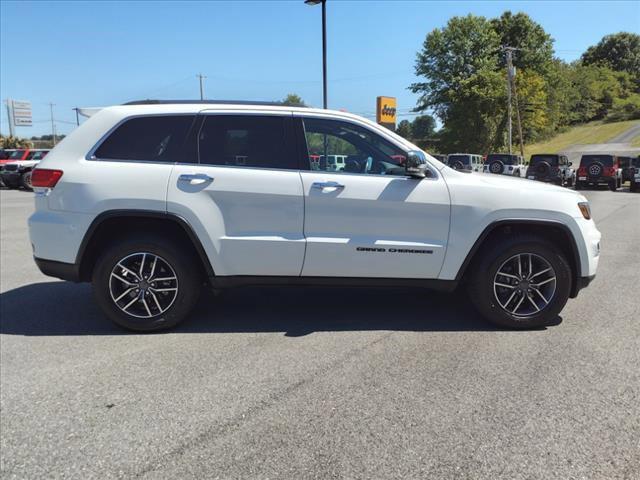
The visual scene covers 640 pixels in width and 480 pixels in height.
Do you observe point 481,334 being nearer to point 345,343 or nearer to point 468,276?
point 468,276

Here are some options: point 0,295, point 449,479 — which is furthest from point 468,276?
point 0,295

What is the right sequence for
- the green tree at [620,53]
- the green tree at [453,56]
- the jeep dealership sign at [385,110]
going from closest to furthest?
the jeep dealership sign at [385,110], the green tree at [453,56], the green tree at [620,53]

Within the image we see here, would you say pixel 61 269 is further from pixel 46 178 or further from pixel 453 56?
pixel 453 56

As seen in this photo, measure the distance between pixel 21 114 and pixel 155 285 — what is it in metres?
89.7

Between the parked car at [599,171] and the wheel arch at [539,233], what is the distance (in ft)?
74.3

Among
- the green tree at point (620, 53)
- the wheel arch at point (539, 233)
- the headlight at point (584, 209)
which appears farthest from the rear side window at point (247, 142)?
the green tree at point (620, 53)

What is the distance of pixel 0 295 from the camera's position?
5578mm

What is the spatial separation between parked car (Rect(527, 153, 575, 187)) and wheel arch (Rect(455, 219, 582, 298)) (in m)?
19.1

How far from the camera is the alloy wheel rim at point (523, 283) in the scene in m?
4.36

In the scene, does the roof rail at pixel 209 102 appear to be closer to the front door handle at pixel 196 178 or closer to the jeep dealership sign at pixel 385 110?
the front door handle at pixel 196 178

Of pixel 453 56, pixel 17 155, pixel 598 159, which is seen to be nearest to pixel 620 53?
pixel 453 56

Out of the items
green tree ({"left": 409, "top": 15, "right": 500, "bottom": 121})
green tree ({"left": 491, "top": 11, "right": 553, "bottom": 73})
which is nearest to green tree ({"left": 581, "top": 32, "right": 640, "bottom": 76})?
green tree ({"left": 491, "top": 11, "right": 553, "bottom": 73})

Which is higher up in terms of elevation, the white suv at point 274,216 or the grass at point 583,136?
the grass at point 583,136

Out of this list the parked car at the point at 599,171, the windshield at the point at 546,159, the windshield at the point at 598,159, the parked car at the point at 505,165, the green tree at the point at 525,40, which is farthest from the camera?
the green tree at the point at 525,40
